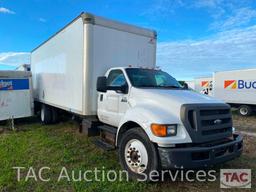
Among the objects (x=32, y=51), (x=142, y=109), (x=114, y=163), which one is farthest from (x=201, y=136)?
(x=32, y=51)

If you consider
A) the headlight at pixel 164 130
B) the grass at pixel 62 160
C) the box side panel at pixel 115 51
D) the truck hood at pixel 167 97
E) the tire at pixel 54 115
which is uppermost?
the box side panel at pixel 115 51

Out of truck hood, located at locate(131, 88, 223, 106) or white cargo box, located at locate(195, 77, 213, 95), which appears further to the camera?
white cargo box, located at locate(195, 77, 213, 95)

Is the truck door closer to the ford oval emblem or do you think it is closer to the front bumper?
the front bumper

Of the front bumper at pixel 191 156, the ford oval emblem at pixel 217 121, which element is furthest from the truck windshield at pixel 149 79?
the front bumper at pixel 191 156

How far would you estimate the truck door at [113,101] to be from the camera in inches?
219

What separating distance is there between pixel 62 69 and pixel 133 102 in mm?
3878

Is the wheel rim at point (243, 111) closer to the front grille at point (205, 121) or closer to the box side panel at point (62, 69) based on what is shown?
the box side panel at point (62, 69)

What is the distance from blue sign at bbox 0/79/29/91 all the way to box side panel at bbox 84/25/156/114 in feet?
20.0

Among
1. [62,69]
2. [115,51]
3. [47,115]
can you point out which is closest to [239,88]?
[47,115]

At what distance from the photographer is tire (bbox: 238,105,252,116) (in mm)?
16953

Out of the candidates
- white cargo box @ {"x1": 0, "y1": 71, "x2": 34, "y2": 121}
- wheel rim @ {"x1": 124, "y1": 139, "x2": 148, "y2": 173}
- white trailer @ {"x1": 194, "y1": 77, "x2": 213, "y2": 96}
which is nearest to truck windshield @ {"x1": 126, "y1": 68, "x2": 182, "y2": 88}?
wheel rim @ {"x1": 124, "y1": 139, "x2": 148, "y2": 173}

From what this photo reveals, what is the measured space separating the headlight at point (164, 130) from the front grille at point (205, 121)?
0.70 ft

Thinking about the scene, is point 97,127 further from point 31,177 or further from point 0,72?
point 0,72

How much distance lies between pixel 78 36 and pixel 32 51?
767 centimetres
